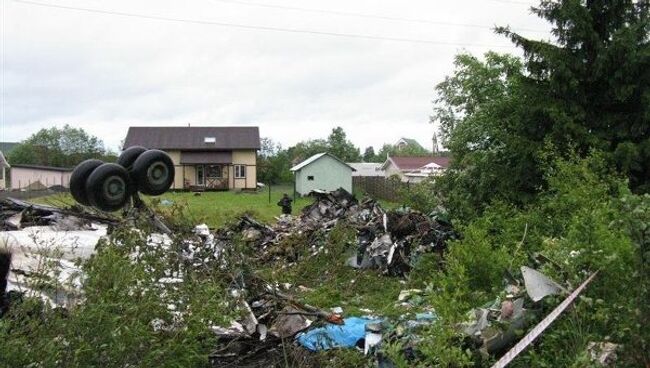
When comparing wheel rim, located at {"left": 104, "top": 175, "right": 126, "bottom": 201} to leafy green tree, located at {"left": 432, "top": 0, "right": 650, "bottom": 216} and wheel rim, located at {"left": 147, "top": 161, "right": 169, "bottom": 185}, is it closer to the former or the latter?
wheel rim, located at {"left": 147, "top": 161, "right": 169, "bottom": 185}

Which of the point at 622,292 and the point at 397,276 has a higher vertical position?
the point at 622,292

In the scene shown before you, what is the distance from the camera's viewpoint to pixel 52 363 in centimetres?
278

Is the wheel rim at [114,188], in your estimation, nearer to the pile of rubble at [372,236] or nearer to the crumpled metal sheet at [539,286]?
the pile of rubble at [372,236]

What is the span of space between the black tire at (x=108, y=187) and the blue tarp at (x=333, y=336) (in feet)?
15.8

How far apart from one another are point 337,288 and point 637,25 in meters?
6.33

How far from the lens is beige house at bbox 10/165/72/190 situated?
3944 cm

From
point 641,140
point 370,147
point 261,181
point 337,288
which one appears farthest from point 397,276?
point 370,147

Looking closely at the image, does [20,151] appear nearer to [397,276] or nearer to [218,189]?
[218,189]

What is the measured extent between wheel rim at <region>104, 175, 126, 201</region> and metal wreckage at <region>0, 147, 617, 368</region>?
0.05 feet

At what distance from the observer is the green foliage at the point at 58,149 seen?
57.7 metres

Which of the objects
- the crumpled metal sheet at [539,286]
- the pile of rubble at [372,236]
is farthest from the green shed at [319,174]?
the crumpled metal sheet at [539,286]

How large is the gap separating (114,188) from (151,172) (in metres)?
0.63

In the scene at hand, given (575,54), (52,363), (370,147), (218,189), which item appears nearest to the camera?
(52,363)

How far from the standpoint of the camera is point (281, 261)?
1066 centimetres
